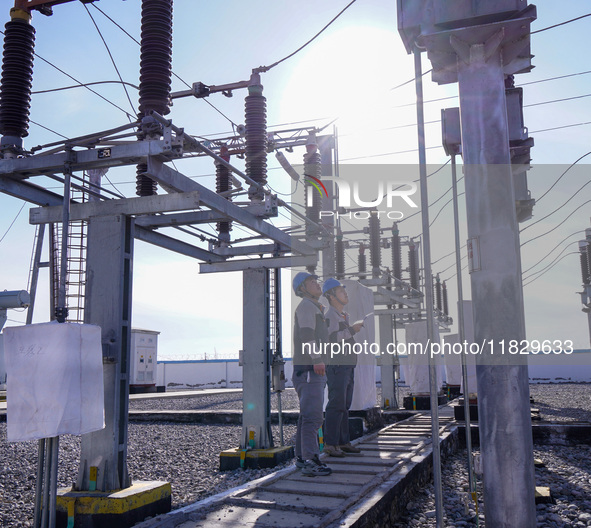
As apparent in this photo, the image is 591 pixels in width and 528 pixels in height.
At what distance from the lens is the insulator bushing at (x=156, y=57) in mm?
5297

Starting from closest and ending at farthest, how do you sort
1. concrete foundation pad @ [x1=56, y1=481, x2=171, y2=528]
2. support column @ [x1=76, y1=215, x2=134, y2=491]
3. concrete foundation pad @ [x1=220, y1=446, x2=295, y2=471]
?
1. concrete foundation pad @ [x1=56, y1=481, x2=171, y2=528]
2. support column @ [x1=76, y1=215, x2=134, y2=491]
3. concrete foundation pad @ [x1=220, y1=446, x2=295, y2=471]

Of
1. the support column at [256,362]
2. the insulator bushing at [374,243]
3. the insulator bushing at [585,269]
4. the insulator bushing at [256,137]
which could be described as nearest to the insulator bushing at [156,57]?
the insulator bushing at [256,137]

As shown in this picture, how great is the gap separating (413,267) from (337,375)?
12.6 m

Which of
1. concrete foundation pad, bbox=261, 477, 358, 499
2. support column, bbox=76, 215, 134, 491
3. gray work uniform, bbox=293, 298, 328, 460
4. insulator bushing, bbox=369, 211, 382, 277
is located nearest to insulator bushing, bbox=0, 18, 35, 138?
support column, bbox=76, 215, 134, 491

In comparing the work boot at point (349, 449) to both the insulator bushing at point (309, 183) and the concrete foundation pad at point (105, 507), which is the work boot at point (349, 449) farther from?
the insulator bushing at point (309, 183)

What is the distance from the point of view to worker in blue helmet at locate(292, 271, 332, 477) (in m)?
6.14

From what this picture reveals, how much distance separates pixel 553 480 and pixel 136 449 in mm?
7745

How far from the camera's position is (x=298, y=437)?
6.27 metres

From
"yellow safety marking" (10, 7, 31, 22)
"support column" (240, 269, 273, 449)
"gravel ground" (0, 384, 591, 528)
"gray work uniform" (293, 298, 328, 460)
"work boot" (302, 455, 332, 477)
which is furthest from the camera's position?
"support column" (240, 269, 273, 449)

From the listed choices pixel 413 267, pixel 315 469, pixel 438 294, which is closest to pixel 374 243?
pixel 413 267

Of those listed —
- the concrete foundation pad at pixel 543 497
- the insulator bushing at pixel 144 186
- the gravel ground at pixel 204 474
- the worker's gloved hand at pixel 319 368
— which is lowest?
the gravel ground at pixel 204 474

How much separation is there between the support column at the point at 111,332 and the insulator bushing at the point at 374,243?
9007 millimetres

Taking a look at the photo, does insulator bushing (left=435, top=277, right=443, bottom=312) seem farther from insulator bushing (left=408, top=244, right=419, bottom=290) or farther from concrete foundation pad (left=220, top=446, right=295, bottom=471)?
concrete foundation pad (left=220, top=446, right=295, bottom=471)

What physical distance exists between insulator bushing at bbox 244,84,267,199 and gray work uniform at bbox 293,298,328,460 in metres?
2.59
